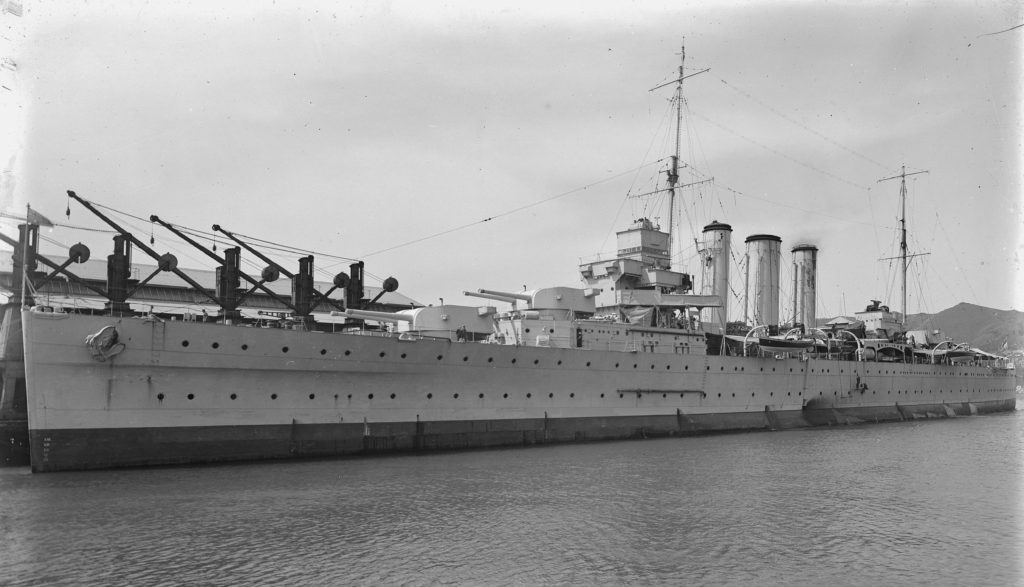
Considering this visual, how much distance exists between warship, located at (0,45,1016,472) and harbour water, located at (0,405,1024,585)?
128 centimetres

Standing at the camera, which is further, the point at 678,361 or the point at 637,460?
the point at 678,361

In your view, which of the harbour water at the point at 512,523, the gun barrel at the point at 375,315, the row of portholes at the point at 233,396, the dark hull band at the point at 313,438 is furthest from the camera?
the gun barrel at the point at 375,315

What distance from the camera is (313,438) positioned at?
19.9 m

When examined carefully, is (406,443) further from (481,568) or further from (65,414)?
(481,568)

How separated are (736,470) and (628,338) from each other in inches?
358

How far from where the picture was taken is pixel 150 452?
17688 mm

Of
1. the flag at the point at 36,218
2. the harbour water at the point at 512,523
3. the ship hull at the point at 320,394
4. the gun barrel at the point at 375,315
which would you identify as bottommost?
the harbour water at the point at 512,523

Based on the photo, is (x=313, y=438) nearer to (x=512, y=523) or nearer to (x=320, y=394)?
(x=320, y=394)

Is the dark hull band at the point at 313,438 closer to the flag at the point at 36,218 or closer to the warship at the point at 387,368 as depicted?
the warship at the point at 387,368

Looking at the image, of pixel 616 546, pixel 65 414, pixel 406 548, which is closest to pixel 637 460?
pixel 616 546

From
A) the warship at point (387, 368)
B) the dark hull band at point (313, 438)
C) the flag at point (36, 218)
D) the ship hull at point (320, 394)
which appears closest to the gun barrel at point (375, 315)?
the warship at point (387, 368)

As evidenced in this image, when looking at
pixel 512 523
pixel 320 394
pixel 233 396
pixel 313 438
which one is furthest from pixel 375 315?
pixel 512 523

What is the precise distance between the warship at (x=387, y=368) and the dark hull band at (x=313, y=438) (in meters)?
0.04

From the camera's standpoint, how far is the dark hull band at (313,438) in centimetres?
1708
